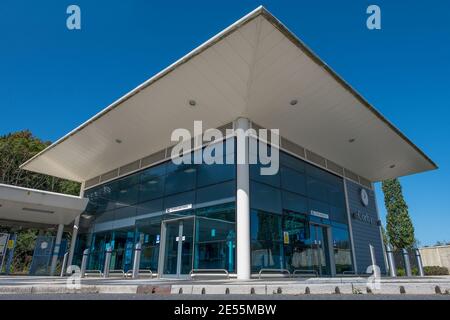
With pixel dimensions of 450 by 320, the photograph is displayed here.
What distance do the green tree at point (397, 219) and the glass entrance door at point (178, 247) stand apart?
28107mm

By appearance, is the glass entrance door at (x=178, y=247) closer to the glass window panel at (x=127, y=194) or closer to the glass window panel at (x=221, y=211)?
the glass window panel at (x=221, y=211)

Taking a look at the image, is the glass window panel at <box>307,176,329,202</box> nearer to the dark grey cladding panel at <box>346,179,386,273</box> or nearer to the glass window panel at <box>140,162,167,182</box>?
the dark grey cladding panel at <box>346,179,386,273</box>

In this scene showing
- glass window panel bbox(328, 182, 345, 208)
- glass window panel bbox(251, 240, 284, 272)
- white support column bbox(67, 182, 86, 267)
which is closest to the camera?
glass window panel bbox(251, 240, 284, 272)

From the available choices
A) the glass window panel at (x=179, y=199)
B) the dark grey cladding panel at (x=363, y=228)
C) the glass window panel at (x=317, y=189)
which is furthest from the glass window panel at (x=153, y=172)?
the dark grey cladding panel at (x=363, y=228)

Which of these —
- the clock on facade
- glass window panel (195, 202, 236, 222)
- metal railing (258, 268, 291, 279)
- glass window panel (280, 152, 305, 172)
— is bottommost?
metal railing (258, 268, 291, 279)

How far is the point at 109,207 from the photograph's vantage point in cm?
1656

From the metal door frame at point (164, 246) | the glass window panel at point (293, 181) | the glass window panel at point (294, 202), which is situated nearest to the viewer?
the metal door frame at point (164, 246)

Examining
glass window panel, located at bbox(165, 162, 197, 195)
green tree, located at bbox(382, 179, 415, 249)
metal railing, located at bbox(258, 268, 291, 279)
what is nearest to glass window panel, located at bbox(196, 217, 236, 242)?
metal railing, located at bbox(258, 268, 291, 279)

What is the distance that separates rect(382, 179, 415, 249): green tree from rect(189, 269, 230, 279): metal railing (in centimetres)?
2796

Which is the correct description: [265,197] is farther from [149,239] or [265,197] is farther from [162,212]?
[149,239]

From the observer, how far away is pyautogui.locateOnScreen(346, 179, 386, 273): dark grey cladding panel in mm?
15484

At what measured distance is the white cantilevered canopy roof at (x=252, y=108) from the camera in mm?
8648

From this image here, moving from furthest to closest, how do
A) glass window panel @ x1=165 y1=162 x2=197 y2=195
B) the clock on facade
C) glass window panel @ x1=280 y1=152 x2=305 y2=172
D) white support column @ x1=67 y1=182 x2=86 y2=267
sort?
white support column @ x1=67 y1=182 x2=86 y2=267 → the clock on facade → glass window panel @ x1=280 y1=152 x2=305 y2=172 → glass window panel @ x1=165 y1=162 x2=197 y2=195
